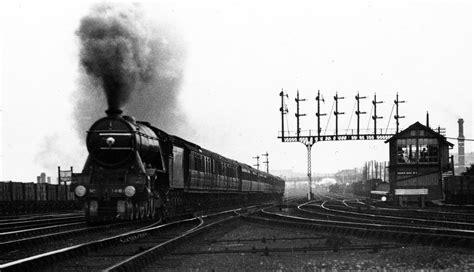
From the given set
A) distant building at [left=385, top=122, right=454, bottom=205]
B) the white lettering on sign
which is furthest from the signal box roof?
the white lettering on sign

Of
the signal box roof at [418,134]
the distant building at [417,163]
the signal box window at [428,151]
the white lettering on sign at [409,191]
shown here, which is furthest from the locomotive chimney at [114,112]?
the signal box window at [428,151]

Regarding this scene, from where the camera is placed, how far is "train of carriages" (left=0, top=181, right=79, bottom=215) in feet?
97.9

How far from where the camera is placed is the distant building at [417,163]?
34000 millimetres

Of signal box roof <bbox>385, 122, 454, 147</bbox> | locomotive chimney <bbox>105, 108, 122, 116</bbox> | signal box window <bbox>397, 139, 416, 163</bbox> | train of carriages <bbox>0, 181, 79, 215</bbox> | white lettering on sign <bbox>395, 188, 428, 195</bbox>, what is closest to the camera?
locomotive chimney <bbox>105, 108, 122, 116</bbox>

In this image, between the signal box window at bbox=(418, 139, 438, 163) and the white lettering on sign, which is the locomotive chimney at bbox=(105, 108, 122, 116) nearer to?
the white lettering on sign

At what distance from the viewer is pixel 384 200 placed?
128 ft

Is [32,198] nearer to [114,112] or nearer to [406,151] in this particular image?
[114,112]

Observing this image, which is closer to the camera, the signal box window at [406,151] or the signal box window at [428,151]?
the signal box window at [428,151]

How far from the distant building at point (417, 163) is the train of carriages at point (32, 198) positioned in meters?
19.3

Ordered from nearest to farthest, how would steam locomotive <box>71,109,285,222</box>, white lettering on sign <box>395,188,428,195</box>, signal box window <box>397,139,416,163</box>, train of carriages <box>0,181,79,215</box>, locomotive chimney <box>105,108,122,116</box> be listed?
steam locomotive <box>71,109,285,222</box> → locomotive chimney <box>105,108,122,116</box> → train of carriages <box>0,181,79,215</box> → white lettering on sign <box>395,188,428,195</box> → signal box window <box>397,139,416,163</box>

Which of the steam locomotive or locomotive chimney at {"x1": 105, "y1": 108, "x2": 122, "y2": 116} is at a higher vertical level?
locomotive chimney at {"x1": 105, "y1": 108, "x2": 122, "y2": 116}

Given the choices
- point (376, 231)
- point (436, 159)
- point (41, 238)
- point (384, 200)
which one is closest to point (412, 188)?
point (436, 159)

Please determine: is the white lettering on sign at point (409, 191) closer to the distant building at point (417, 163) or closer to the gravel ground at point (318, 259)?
the distant building at point (417, 163)

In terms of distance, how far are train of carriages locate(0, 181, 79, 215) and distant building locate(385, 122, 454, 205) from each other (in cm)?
1935
